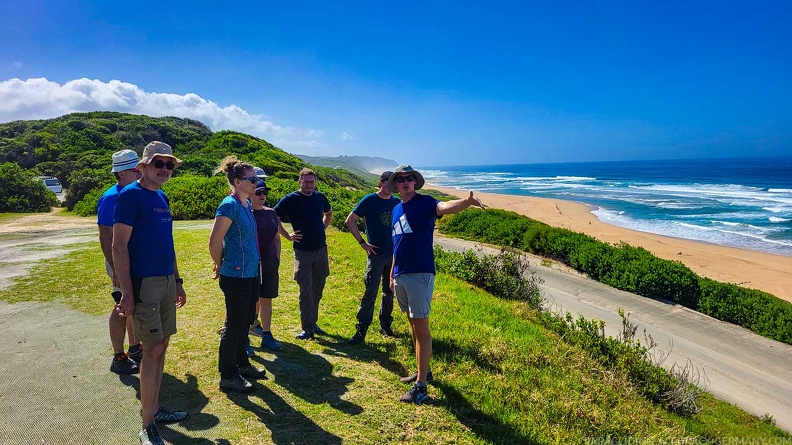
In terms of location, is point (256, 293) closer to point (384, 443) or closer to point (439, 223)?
point (384, 443)

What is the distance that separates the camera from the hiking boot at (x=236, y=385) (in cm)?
381

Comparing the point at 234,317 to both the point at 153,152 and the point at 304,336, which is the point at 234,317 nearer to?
the point at 153,152

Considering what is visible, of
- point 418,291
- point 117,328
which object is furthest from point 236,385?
point 418,291

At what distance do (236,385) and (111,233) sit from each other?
180cm

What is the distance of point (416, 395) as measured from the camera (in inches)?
154

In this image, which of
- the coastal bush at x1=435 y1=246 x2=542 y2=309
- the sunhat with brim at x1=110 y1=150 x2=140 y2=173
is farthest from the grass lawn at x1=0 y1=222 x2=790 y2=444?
the coastal bush at x1=435 y1=246 x2=542 y2=309

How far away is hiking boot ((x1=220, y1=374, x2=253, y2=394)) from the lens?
3.81m

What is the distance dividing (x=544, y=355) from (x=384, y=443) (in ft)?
8.76

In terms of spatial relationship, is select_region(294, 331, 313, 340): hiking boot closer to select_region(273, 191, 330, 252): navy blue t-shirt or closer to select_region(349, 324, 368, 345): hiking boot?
select_region(349, 324, 368, 345): hiking boot

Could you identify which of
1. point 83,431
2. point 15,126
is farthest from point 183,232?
point 15,126

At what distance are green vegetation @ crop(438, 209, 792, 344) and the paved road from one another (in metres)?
0.35

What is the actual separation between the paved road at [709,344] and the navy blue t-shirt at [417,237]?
5.76m

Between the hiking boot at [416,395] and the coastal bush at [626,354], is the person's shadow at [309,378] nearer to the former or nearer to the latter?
the hiking boot at [416,395]

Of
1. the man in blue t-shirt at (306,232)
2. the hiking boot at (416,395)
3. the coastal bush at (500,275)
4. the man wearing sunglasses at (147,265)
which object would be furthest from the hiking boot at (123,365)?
the coastal bush at (500,275)
